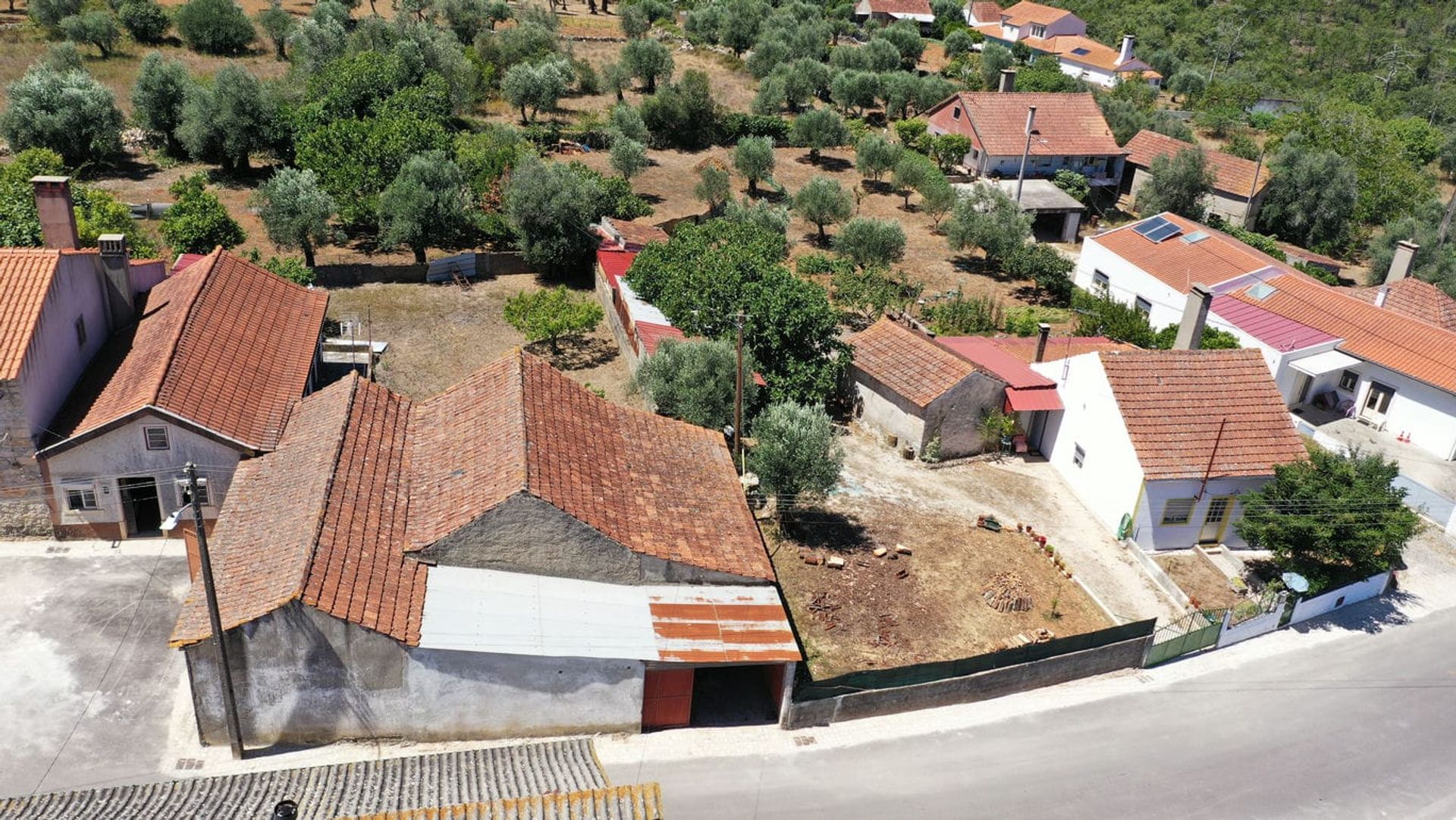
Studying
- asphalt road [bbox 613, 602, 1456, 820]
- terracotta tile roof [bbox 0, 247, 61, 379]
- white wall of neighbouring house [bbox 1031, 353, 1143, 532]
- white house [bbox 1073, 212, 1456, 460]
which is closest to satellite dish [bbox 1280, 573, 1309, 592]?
asphalt road [bbox 613, 602, 1456, 820]

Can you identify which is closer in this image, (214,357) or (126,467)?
(126,467)

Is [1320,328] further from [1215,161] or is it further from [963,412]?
[1215,161]

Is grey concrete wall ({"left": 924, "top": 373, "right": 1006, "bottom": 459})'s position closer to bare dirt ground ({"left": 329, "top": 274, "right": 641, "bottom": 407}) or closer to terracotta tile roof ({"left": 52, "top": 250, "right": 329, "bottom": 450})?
bare dirt ground ({"left": 329, "top": 274, "right": 641, "bottom": 407})

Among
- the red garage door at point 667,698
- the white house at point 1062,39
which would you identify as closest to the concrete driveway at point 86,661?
the red garage door at point 667,698

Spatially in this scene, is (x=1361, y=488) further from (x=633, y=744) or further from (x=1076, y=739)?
(x=633, y=744)

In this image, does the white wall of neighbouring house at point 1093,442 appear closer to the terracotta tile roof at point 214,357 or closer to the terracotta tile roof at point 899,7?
the terracotta tile roof at point 214,357

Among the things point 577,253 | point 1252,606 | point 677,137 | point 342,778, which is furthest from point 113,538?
point 677,137

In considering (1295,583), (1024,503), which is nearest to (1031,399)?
(1024,503)
